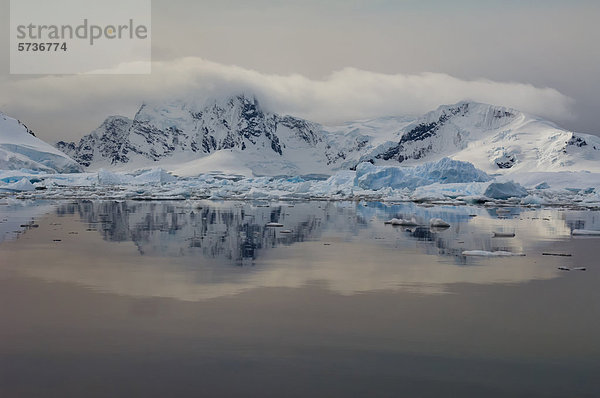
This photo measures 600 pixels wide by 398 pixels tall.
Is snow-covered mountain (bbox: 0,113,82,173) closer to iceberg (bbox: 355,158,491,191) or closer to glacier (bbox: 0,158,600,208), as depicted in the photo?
glacier (bbox: 0,158,600,208)

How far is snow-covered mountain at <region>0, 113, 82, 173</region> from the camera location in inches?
4189

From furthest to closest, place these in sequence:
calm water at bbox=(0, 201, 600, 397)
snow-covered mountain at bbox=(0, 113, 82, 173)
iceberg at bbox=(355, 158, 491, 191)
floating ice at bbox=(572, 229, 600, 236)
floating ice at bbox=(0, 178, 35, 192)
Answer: snow-covered mountain at bbox=(0, 113, 82, 173), iceberg at bbox=(355, 158, 491, 191), floating ice at bbox=(0, 178, 35, 192), floating ice at bbox=(572, 229, 600, 236), calm water at bbox=(0, 201, 600, 397)

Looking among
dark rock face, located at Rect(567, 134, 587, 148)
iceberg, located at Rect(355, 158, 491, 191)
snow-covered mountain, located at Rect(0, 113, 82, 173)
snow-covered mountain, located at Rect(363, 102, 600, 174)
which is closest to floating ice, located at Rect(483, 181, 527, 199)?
iceberg, located at Rect(355, 158, 491, 191)

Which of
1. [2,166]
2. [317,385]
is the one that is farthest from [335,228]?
[2,166]

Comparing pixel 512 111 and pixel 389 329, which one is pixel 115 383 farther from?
pixel 512 111

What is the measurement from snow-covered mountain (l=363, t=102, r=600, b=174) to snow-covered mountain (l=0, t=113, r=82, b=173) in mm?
89152

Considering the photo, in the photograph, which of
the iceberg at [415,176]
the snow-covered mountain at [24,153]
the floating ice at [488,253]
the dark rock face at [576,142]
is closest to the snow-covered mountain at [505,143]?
the dark rock face at [576,142]

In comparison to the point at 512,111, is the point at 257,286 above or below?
below

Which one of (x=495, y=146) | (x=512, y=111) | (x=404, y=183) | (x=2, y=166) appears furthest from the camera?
(x=512, y=111)

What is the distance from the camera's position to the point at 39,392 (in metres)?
4.82

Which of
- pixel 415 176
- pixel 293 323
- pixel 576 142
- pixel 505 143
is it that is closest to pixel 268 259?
pixel 293 323

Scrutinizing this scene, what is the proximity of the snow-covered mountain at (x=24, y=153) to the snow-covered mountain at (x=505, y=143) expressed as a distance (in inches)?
3510

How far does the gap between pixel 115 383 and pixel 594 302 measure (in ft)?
21.2

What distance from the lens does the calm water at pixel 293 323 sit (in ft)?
16.8
